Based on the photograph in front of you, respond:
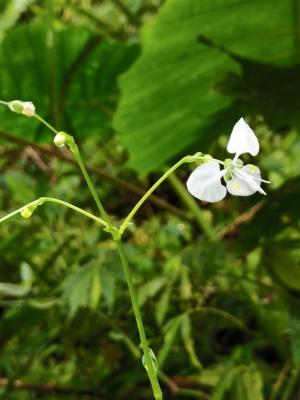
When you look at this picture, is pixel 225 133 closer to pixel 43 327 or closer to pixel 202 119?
pixel 202 119

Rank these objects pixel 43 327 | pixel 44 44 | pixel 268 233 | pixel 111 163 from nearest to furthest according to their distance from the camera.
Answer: pixel 268 233
pixel 44 44
pixel 43 327
pixel 111 163

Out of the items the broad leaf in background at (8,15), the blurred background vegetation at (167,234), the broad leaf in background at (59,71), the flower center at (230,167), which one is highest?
the broad leaf in background at (8,15)

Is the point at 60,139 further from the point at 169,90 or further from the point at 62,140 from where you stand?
the point at 169,90

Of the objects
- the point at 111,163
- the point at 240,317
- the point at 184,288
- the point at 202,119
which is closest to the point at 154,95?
the point at 202,119

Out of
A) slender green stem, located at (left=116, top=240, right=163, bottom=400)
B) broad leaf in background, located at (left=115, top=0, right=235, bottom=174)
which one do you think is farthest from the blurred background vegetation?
slender green stem, located at (left=116, top=240, right=163, bottom=400)

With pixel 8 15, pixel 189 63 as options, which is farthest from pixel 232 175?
pixel 8 15

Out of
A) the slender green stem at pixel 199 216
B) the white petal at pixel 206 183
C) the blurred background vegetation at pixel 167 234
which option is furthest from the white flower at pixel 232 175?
the slender green stem at pixel 199 216

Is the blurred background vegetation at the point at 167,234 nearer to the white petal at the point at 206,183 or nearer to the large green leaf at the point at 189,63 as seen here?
the large green leaf at the point at 189,63
